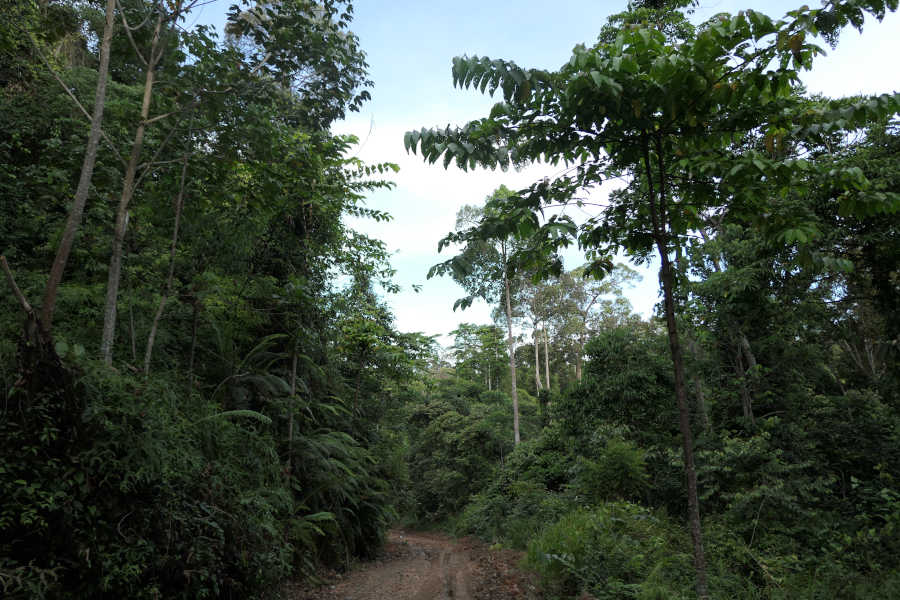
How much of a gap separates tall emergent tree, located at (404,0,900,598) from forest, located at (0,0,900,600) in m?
0.03

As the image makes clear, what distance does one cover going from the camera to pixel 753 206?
A: 12.7 feet

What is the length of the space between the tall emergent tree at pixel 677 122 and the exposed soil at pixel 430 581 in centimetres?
418

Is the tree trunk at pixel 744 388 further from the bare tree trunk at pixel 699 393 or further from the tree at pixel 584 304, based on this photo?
the tree at pixel 584 304

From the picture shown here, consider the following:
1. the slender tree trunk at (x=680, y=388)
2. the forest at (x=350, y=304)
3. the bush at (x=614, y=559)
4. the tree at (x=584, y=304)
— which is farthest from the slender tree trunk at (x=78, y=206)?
the tree at (x=584, y=304)

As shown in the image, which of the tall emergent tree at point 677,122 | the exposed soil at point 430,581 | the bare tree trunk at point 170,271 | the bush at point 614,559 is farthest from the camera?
the exposed soil at point 430,581

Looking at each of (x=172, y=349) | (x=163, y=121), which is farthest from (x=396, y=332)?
(x=163, y=121)

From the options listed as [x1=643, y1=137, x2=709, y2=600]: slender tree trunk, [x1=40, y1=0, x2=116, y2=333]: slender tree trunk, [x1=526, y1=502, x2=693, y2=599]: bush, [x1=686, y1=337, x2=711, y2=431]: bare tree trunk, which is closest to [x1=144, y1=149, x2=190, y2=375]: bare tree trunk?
[x1=40, y1=0, x2=116, y2=333]: slender tree trunk

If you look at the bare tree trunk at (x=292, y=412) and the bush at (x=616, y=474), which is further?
the bush at (x=616, y=474)

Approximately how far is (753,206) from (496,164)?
2.12 meters

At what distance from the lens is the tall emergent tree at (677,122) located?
3.26 metres

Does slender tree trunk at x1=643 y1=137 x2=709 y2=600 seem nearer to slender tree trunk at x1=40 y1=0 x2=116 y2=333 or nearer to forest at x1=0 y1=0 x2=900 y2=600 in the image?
forest at x1=0 y1=0 x2=900 y2=600

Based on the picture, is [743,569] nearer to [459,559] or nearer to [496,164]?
[459,559]

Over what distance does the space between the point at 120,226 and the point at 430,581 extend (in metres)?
7.36

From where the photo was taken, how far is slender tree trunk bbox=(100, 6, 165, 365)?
4738mm
